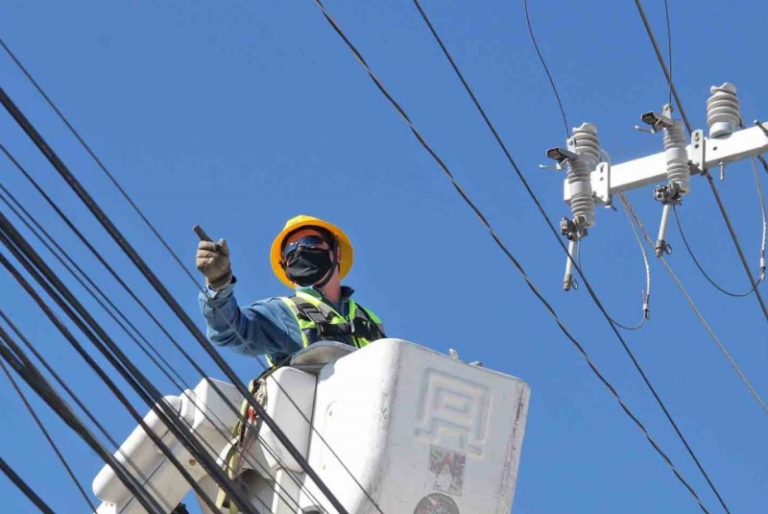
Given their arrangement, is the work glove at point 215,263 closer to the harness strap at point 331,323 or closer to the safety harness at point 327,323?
the safety harness at point 327,323

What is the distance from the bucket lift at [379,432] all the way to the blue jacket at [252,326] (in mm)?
426

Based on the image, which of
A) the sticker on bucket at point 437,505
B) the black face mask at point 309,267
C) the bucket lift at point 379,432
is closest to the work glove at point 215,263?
the bucket lift at point 379,432

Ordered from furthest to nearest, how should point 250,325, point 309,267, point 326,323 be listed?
1. point 309,267
2. point 326,323
3. point 250,325

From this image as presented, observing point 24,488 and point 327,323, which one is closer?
point 24,488

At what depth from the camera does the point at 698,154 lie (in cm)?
1366

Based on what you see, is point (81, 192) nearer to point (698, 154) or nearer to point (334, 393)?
point (334, 393)

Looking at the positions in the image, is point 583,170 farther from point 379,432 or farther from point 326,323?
point 379,432

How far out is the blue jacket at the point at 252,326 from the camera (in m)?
10.8

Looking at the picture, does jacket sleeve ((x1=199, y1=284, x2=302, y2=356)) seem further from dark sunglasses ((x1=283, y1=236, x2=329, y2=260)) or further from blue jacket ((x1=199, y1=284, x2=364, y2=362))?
dark sunglasses ((x1=283, y1=236, x2=329, y2=260))

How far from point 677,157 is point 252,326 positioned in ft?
12.7

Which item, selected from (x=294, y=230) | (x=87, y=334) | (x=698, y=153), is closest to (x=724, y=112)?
(x=698, y=153)

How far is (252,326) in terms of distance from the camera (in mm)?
11188

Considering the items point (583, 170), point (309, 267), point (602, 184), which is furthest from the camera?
point (602, 184)

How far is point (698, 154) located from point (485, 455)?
4.24 m
